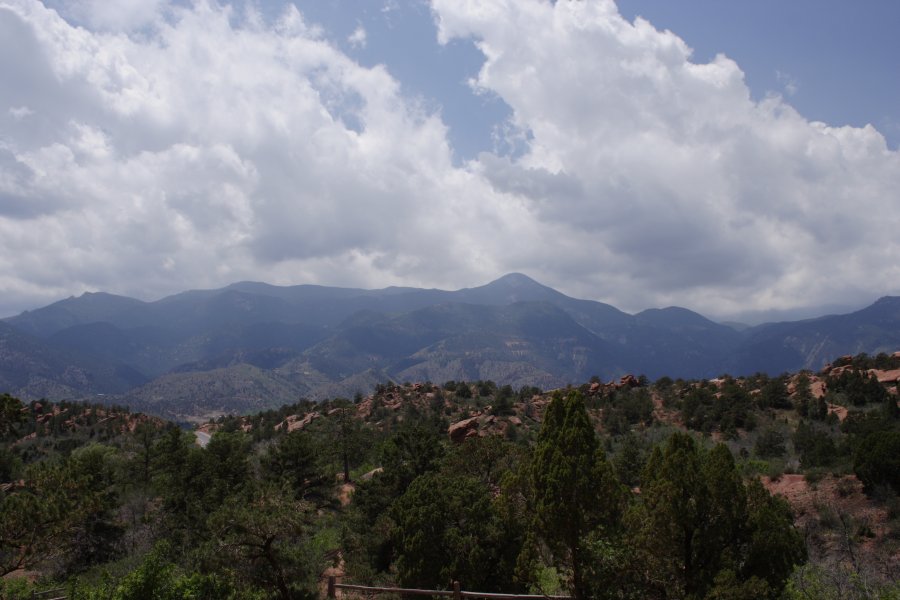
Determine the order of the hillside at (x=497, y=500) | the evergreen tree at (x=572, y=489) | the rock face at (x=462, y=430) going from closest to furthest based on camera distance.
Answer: the evergreen tree at (x=572, y=489)
the hillside at (x=497, y=500)
the rock face at (x=462, y=430)

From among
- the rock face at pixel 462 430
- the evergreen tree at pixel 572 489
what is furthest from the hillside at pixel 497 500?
the rock face at pixel 462 430

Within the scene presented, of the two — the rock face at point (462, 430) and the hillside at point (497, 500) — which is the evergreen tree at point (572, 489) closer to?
the hillside at point (497, 500)

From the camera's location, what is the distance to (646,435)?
44.2 metres

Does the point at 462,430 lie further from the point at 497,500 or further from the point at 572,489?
the point at 572,489

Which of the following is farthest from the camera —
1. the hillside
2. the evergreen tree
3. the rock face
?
the rock face

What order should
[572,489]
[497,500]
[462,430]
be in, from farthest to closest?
[462,430] < [497,500] < [572,489]

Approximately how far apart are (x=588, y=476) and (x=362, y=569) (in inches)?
499

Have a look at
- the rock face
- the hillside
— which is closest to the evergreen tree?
the hillside

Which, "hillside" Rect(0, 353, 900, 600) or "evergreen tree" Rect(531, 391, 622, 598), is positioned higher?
"evergreen tree" Rect(531, 391, 622, 598)

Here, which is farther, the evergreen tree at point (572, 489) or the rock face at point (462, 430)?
the rock face at point (462, 430)

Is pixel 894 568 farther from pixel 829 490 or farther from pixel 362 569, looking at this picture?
pixel 362 569

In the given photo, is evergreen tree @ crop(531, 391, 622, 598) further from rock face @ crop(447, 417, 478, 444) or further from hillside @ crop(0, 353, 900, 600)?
rock face @ crop(447, 417, 478, 444)

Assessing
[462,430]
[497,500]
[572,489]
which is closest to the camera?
[572,489]

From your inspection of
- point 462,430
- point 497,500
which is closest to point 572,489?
point 497,500
